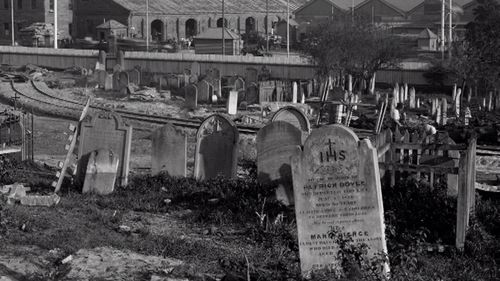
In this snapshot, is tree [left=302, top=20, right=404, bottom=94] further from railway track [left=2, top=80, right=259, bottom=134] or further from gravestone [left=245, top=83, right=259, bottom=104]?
railway track [left=2, top=80, right=259, bottom=134]

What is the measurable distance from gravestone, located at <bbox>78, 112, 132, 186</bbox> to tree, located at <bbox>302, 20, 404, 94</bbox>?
1096 inches

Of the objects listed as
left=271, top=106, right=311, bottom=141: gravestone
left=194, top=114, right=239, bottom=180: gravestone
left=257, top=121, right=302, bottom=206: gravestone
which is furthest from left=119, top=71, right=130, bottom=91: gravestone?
left=257, top=121, right=302, bottom=206: gravestone

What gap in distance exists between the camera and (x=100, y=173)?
51.5 ft

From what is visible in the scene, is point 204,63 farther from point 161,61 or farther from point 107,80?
point 107,80

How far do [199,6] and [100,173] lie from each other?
219ft

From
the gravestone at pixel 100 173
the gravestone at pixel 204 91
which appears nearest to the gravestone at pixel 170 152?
the gravestone at pixel 100 173

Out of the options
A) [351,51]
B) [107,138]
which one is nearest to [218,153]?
[107,138]

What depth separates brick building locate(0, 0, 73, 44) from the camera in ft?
242

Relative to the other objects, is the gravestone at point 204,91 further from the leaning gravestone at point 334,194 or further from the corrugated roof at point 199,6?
the corrugated roof at point 199,6

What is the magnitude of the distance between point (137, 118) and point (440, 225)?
53.7ft

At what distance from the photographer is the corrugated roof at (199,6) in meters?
76.8

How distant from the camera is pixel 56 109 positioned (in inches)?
1198

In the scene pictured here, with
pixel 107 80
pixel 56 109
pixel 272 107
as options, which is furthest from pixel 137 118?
pixel 107 80

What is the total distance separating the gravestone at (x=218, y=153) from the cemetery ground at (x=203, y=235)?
0.54 metres
